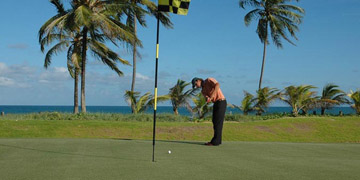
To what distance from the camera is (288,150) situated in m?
9.86

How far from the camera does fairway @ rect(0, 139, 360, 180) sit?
6.02m

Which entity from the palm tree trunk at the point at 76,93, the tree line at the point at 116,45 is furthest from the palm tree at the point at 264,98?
the palm tree trunk at the point at 76,93

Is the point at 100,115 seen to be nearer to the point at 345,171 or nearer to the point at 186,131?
the point at 186,131

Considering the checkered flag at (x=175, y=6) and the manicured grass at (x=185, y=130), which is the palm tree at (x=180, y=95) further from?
the checkered flag at (x=175, y=6)

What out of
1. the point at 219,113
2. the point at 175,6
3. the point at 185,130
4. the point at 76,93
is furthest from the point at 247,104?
the point at 175,6

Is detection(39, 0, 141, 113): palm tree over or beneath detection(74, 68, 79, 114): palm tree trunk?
over

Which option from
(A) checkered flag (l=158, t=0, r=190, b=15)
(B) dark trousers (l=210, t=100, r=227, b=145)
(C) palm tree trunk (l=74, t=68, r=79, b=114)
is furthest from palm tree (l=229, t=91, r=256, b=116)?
(A) checkered flag (l=158, t=0, r=190, b=15)

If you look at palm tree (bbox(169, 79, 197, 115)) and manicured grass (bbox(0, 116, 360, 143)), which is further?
palm tree (bbox(169, 79, 197, 115))

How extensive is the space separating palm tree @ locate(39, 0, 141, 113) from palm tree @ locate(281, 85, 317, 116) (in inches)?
428

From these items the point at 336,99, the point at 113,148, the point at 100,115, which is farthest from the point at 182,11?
the point at 336,99

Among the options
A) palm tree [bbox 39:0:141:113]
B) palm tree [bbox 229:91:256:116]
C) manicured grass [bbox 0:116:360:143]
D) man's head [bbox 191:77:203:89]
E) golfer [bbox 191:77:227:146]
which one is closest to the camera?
man's head [bbox 191:77:203:89]

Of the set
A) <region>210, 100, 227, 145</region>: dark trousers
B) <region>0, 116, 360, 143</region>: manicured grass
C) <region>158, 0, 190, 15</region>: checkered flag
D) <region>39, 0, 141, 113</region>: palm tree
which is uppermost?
<region>39, 0, 141, 113</region>: palm tree

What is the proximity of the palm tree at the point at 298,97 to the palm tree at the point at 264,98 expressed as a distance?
0.73 metres

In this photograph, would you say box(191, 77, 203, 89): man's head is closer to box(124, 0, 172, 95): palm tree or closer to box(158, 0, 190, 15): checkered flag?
box(158, 0, 190, 15): checkered flag
